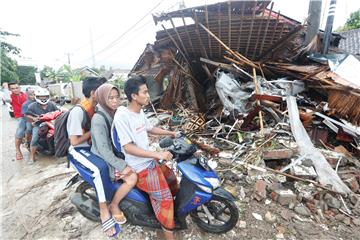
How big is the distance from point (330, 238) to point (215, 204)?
4.65 ft

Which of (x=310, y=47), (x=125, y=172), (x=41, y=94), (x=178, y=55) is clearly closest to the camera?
(x=125, y=172)

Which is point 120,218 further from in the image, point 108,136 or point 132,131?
point 132,131

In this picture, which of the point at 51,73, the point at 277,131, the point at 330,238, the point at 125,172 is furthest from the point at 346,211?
the point at 51,73

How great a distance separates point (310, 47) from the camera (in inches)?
226

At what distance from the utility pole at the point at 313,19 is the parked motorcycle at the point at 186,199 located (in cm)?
591

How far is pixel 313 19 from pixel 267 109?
11.2 feet

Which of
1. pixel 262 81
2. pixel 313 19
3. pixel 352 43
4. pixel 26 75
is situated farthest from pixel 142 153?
pixel 26 75

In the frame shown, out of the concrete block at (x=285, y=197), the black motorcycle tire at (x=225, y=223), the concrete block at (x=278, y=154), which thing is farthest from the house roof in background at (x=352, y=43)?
the black motorcycle tire at (x=225, y=223)

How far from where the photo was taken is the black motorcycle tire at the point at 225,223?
7.22 feet

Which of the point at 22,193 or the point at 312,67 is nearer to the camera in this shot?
the point at 22,193

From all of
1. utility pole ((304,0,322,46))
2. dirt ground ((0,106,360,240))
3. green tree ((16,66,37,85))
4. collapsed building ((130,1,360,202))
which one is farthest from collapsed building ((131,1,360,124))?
green tree ((16,66,37,85))

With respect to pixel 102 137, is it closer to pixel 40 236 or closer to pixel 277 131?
pixel 40 236

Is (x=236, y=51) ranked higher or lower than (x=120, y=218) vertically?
higher

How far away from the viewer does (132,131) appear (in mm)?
2068
